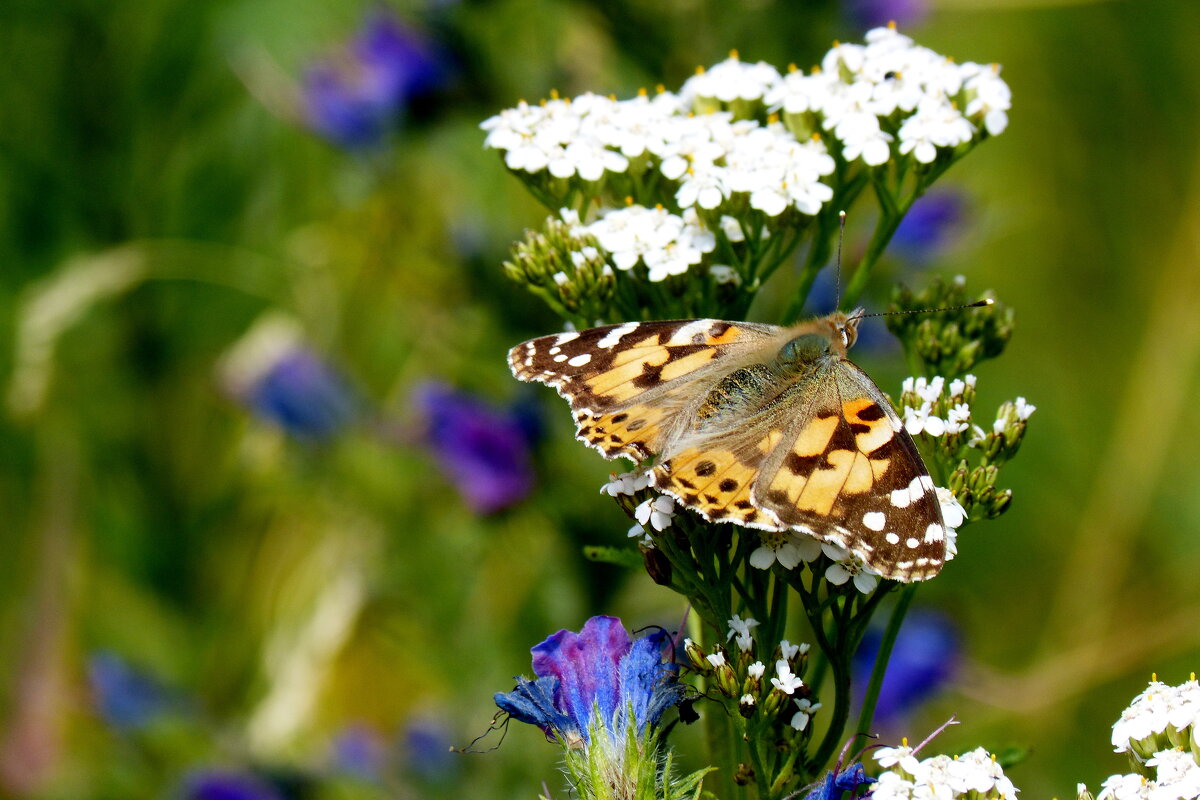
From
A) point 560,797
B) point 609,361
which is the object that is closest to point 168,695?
point 560,797

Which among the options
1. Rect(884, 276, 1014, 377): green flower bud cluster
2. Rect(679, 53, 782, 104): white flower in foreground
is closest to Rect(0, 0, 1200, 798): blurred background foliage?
Rect(679, 53, 782, 104): white flower in foreground

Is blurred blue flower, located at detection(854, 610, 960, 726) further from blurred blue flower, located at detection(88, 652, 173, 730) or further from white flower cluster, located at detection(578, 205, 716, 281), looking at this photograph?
blurred blue flower, located at detection(88, 652, 173, 730)

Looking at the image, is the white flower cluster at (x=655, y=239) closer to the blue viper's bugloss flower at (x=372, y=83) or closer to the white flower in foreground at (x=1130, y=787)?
the white flower in foreground at (x=1130, y=787)

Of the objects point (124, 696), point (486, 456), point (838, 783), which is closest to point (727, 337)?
point (838, 783)

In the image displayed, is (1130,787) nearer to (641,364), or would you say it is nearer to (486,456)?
(641,364)

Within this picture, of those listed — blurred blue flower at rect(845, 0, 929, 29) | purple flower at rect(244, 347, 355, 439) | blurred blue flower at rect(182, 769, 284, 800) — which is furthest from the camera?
purple flower at rect(244, 347, 355, 439)

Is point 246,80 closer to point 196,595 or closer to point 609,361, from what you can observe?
point 196,595
